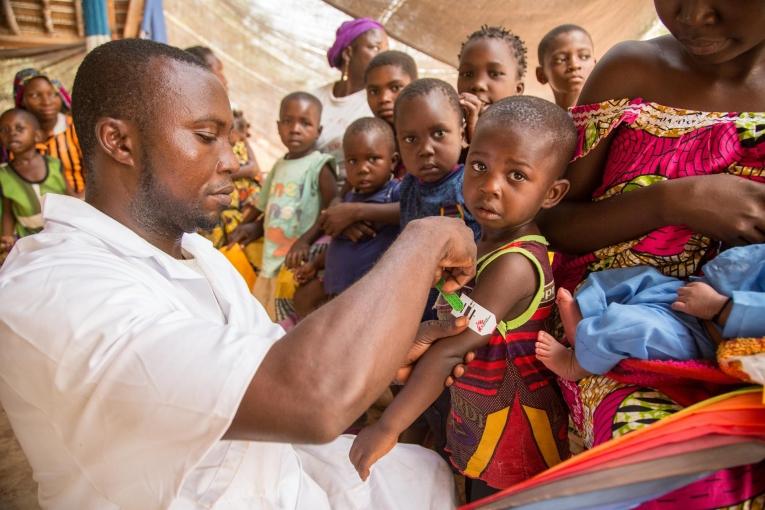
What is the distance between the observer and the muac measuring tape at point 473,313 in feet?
4.25

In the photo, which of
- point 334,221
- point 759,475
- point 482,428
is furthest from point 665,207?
point 334,221

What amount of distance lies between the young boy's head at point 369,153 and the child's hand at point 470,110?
19.2 inches

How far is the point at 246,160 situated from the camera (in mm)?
4246

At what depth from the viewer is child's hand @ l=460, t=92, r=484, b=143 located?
2.18m

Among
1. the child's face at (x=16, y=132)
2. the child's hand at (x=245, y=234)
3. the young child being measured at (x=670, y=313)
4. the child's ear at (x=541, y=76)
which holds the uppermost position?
the child's ear at (x=541, y=76)

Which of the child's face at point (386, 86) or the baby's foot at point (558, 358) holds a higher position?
the child's face at point (386, 86)

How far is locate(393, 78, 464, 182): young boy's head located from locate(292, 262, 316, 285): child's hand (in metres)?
1.01

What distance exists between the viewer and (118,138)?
124 cm

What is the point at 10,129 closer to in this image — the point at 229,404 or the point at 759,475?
the point at 229,404

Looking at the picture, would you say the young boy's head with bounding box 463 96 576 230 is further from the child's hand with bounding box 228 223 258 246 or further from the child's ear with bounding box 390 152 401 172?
the child's hand with bounding box 228 223 258 246

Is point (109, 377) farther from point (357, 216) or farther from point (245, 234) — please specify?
point (245, 234)

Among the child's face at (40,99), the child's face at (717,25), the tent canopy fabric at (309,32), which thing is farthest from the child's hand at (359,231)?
the child's face at (40,99)

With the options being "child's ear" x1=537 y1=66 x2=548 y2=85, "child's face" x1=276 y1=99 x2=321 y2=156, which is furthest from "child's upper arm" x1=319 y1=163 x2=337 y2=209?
"child's ear" x1=537 y1=66 x2=548 y2=85

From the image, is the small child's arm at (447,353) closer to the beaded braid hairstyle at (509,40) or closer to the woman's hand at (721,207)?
the woman's hand at (721,207)
